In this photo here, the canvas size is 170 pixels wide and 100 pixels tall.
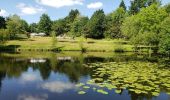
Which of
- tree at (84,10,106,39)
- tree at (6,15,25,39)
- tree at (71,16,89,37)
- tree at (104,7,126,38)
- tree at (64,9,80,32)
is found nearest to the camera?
tree at (6,15,25,39)

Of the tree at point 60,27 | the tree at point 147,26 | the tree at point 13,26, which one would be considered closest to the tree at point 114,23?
the tree at point 147,26

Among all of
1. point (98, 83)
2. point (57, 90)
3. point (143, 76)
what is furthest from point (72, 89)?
point (143, 76)

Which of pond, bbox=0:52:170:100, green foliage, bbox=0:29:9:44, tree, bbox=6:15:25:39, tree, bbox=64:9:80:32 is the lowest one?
pond, bbox=0:52:170:100

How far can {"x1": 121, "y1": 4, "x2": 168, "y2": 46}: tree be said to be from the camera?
75.0 m

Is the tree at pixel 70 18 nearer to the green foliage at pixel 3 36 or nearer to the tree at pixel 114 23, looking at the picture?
the tree at pixel 114 23

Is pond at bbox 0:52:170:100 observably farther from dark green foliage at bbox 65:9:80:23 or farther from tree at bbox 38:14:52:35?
tree at bbox 38:14:52:35

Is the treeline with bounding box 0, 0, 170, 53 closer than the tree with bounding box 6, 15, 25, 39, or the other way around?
the treeline with bounding box 0, 0, 170, 53

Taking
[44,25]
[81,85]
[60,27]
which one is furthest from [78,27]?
[81,85]

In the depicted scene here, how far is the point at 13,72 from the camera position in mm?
41062

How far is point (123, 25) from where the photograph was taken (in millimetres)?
94875

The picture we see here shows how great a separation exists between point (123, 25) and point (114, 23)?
14.7m

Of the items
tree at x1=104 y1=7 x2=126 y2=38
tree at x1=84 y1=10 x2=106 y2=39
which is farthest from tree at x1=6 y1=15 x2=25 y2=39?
tree at x1=104 y1=7 x2=126 y2=38

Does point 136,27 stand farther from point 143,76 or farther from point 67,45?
point 143,76

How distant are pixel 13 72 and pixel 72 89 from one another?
14.3m
